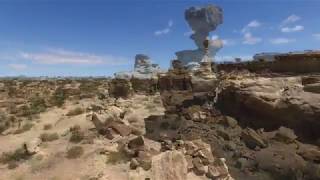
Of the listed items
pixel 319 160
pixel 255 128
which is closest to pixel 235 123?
pixel 255 128

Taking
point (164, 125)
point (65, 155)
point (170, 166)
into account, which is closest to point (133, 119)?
point (164, 125)

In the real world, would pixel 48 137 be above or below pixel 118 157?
above

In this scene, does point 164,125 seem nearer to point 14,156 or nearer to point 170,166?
point 170,166

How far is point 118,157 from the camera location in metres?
12.1

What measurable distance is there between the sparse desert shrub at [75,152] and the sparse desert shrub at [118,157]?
115 centimetres

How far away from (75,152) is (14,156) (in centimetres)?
216

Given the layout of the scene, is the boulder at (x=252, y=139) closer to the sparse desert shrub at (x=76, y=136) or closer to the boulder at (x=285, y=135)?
the boulder at (x=285, y=135)

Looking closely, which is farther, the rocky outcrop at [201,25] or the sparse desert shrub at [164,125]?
the rocky outcrop at [201,25]

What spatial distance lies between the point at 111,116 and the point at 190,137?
170 inches

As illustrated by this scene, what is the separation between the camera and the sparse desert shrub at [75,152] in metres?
12.5

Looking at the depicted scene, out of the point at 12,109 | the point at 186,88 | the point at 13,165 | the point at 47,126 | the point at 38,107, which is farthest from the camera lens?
the point at 12,109

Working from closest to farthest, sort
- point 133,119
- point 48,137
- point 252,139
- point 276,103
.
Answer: point 252,139 → point 276,103 → point 48,137 → point 133,119

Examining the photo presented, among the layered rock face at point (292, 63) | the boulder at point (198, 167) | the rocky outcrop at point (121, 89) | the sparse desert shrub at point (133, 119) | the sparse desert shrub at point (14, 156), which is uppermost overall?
the layered rock face at point (292, 63)

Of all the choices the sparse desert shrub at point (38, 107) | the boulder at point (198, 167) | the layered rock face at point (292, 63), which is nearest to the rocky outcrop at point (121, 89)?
the sparse desert shrub at point (38, 107)
